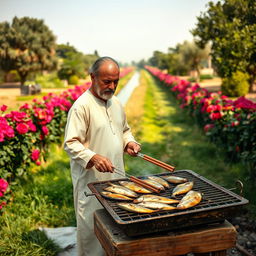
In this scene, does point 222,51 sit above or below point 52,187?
above

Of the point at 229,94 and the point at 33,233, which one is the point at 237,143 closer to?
the point at 33,233

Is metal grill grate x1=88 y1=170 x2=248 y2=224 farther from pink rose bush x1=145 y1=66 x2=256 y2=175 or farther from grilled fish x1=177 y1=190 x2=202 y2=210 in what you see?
pink rose bush x1=145 y1=66 x2=256 y2=175

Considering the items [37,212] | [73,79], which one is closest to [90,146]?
[37,212]

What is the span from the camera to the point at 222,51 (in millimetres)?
16281

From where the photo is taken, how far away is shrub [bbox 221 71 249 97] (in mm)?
19500

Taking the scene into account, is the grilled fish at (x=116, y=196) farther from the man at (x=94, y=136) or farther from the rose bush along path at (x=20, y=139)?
the rose bush along path at (x=20, y=139)

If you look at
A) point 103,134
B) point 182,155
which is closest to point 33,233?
point 103,134

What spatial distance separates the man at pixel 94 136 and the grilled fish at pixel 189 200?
829 mm

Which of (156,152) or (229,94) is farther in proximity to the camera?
(229,94)

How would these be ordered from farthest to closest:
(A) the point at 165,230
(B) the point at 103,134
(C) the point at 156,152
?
(C) the point at 156,152, (B) the point at 103,134, (A) the point at 165,230

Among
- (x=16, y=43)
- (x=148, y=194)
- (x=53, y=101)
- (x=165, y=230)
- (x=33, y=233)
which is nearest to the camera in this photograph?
(x=165, y=230)

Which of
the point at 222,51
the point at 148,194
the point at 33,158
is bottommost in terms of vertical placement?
the point at 33,158

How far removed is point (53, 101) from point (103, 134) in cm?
453

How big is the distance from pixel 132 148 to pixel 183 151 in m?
5.03
